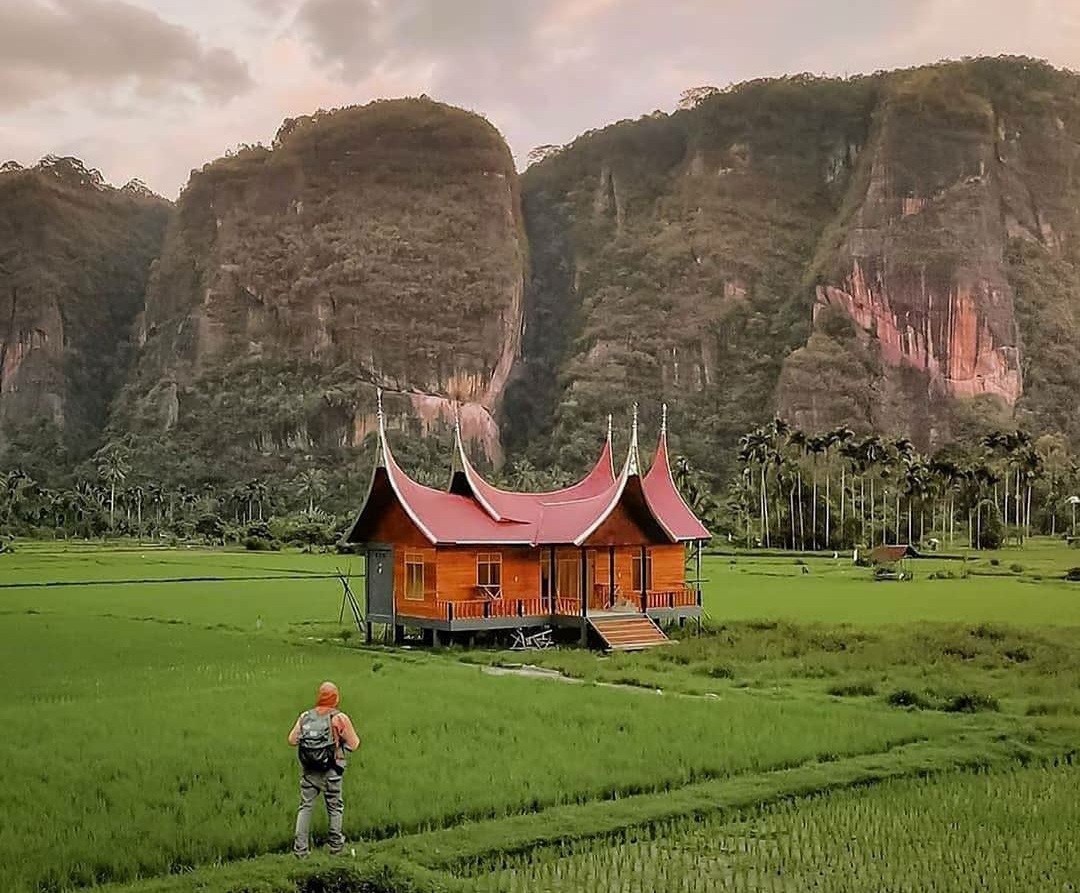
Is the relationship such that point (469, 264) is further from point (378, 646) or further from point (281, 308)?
point (378, 646)

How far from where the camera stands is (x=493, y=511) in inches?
854

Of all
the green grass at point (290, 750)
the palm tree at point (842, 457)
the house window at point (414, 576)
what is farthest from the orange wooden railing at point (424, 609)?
the palm tree at point (842, 457)

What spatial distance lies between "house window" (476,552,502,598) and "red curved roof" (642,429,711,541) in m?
2.85

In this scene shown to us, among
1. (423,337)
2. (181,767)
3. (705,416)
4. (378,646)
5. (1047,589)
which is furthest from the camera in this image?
(423,337)

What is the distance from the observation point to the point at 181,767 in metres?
10.2

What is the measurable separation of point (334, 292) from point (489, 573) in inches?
3815

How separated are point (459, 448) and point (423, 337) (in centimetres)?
9380

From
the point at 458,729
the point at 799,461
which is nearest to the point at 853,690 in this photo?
the point at 458,729

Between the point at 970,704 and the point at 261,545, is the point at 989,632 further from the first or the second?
the point at 261,545

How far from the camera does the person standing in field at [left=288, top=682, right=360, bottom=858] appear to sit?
746cm

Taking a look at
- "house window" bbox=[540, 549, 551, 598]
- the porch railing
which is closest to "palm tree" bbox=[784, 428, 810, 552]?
the porch railing

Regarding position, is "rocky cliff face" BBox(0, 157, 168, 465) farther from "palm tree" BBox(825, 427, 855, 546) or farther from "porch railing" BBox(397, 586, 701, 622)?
"porch railing" BBox(397, 586, 701, 622)

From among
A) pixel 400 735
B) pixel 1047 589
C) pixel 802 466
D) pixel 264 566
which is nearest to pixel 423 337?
pixel 802 466

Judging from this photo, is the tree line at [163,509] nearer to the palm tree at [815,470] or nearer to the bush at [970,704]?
the palm tree at [815,470]
